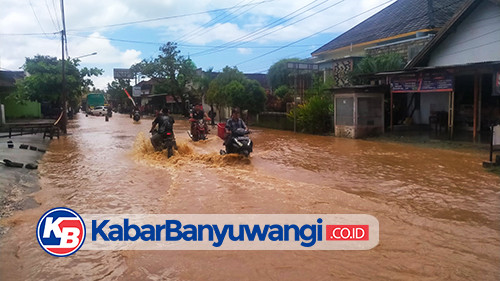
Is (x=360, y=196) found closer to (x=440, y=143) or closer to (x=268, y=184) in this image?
(x=268, y=184)

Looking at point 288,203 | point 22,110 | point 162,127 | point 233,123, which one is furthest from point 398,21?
point 22,110

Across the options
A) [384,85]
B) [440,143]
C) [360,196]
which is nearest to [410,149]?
[440,143]

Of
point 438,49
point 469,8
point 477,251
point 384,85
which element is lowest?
point 477,251

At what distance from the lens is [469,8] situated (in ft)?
51.1

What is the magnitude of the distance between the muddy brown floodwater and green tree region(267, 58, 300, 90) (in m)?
21.2

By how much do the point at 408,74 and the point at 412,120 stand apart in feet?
14.4

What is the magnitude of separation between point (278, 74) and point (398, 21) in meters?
13.0

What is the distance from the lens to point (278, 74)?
117 ft

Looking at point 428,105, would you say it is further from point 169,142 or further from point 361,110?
point 169,142

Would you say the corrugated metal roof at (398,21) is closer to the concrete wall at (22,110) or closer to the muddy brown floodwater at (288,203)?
the muddy brown floodwater at (288,203)

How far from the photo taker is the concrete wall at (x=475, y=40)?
15.2 meters

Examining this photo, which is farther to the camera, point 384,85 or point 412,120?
point 412,120

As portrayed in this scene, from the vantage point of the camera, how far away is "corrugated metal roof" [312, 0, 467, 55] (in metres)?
22.0

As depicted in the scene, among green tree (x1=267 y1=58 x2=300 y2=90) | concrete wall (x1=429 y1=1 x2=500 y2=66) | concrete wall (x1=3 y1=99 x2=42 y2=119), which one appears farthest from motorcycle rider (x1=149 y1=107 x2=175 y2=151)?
concrete wall (x1=3 y1=99 x2=42 y2=119)
